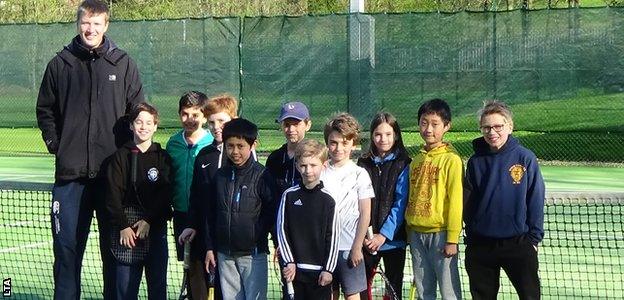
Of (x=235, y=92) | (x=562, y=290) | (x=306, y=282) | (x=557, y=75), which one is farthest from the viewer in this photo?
(x=235, y=92)

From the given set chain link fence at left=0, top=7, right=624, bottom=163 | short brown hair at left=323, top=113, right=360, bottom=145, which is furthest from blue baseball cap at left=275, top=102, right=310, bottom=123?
chain link fence at left=0, top=7, right=624, bottom=163

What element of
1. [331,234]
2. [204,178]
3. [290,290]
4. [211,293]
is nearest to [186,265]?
[211,293]

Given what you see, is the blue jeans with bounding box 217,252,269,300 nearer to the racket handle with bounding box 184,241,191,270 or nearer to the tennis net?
the racket handle with bounding box 184,241,191,270

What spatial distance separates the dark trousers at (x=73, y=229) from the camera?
5566mm

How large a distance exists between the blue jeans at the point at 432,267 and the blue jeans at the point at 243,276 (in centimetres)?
81

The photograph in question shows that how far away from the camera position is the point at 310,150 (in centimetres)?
510

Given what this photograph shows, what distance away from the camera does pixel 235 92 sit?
15617mm

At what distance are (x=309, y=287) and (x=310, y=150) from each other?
27.4 inches

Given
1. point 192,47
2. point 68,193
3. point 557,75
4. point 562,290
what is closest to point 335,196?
point 68,193

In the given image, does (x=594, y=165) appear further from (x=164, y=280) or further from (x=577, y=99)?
(x=164, y=280)

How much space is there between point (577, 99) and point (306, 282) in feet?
32.3

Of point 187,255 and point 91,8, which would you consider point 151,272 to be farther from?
point 91,8

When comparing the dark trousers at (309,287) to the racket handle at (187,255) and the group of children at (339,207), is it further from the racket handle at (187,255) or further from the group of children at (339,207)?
the racket handle at (187,255)

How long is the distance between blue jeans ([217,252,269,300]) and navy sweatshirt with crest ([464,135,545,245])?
1130mm
